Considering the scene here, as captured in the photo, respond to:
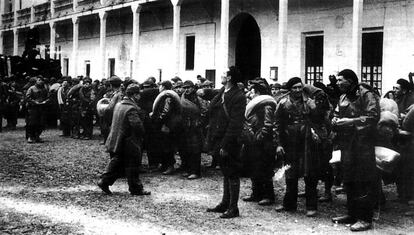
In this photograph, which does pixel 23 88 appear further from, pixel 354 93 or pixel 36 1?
pixel 36 1

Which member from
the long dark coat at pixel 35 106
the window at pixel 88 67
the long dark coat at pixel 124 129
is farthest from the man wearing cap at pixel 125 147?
the window at pixel 88 67

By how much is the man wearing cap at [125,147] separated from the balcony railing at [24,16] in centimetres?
3327

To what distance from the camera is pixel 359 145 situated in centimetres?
684

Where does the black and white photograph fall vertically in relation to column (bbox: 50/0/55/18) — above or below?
below

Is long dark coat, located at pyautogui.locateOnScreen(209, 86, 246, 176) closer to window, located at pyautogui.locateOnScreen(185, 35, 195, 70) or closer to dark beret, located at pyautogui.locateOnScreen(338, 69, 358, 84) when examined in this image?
dark beret, located at pyautogui.locateOnScreen(338, 69, 358, 84)

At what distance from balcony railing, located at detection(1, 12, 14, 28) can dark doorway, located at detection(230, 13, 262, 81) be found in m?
23.9

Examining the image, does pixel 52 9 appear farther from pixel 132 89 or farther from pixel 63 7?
pixel 132 89

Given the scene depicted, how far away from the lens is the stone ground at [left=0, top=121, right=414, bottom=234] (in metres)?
6.55

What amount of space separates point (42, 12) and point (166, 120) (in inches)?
1158

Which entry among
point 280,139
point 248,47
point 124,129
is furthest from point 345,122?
point 248,47

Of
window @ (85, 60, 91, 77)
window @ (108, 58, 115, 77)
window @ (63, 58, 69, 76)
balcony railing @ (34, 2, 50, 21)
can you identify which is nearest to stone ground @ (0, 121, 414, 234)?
window @ (108, 58, 115, 77)

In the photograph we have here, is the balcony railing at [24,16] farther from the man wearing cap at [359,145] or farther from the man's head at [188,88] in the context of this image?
the man wearing cap at [359,145]

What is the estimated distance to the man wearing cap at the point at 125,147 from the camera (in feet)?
27.8

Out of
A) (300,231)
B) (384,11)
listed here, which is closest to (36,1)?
(384,11)
